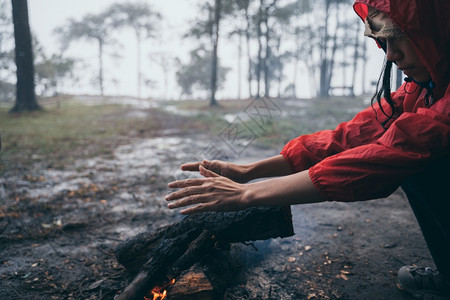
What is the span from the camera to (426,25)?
1.20m

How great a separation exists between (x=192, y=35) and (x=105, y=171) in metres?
15.0

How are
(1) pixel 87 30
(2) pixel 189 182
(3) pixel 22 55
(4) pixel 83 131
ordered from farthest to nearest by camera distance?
(1) pixel 87 30 → (3) pixel 22 55 → (4) pixel 83 131 → (2) pixel 189 182

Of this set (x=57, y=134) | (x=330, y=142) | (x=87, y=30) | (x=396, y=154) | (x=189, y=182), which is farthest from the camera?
(x=87, y=30)

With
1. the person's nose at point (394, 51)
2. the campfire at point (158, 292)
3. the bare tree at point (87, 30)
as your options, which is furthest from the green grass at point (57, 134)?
the bare tree at point (87, 30)

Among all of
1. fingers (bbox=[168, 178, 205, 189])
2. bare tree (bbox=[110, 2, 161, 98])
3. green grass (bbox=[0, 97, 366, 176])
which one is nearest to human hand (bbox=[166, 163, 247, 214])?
fingers (bbox=[168, 178, 205, 189])

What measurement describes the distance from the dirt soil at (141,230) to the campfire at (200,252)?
0.27m

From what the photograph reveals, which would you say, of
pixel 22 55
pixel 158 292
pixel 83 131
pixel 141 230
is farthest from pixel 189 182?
pixel 22 55

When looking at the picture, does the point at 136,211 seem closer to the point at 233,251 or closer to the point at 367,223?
the point at 233,251

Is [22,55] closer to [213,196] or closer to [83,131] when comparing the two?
[83,131]

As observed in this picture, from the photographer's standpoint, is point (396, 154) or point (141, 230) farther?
point (141, 230)

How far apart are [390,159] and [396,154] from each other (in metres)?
0.03

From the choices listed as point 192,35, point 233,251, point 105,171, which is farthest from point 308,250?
point 192,35

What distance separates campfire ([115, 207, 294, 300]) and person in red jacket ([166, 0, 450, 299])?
1.27 ft

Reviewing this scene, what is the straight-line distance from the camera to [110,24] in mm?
31562
